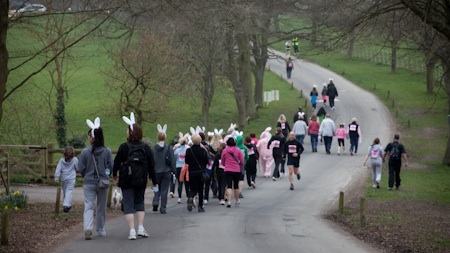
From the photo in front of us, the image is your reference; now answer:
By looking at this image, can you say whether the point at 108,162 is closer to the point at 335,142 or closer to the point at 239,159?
the point at 239,159

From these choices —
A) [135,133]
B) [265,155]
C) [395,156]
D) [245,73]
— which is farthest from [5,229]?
[245,73]

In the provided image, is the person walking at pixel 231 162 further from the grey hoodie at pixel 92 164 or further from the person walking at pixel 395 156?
the person walking at pixel 395 156

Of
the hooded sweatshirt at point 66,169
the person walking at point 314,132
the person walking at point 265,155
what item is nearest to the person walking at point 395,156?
the person walking at point 265,155

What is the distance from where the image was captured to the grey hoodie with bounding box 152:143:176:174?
1872cm

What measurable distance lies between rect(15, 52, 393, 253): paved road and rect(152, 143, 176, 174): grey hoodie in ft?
3.43

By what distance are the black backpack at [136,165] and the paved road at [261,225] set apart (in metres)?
1.10

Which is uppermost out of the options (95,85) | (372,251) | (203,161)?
(95,85)

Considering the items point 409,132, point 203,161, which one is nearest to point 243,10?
point 409,132

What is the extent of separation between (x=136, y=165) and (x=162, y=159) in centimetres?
477

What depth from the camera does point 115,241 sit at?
561 inches

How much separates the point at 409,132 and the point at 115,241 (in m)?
32.3

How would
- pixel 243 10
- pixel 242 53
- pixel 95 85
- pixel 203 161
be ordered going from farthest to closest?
pixel 95 85 < pixel 242 53 < pixel 243 10 < pixel 203 161

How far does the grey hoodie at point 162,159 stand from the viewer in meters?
18.7

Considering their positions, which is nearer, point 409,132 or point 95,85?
point 409,132
